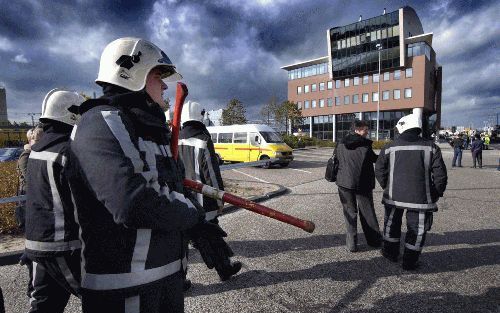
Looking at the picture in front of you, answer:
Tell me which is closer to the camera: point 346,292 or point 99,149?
point 99,149

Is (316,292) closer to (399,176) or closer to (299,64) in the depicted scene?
(399,176)

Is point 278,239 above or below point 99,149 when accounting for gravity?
below

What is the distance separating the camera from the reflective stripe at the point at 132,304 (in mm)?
1407

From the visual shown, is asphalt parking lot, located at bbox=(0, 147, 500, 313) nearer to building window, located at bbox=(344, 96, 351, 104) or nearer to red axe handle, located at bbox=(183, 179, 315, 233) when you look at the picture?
red axe handle, located at bbox=(183, 179, 315, 233)

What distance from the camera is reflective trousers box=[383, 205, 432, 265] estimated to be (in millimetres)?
3705

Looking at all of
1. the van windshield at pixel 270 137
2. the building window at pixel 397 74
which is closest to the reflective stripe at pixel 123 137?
the van windshield at pixel 270 137


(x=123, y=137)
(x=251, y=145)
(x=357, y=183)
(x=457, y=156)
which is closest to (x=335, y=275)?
(x=357, y=183)

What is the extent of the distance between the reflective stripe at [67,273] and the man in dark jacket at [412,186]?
11.9 ft

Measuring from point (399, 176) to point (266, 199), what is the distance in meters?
4.44

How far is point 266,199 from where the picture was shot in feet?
26.2

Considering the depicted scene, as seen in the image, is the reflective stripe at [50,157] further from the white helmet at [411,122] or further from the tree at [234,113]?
the tree at [234,113]

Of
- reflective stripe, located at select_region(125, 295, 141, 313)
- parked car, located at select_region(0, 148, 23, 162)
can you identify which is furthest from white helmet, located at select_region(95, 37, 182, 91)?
parked car, located at select_region(0, 148, 23, 162)

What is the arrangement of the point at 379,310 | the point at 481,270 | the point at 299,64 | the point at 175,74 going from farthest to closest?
the point at 299,64 → the point at 481,270 → the point at 379,310 → the point at 175,74

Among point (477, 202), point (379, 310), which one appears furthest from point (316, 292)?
point (477, 202)
